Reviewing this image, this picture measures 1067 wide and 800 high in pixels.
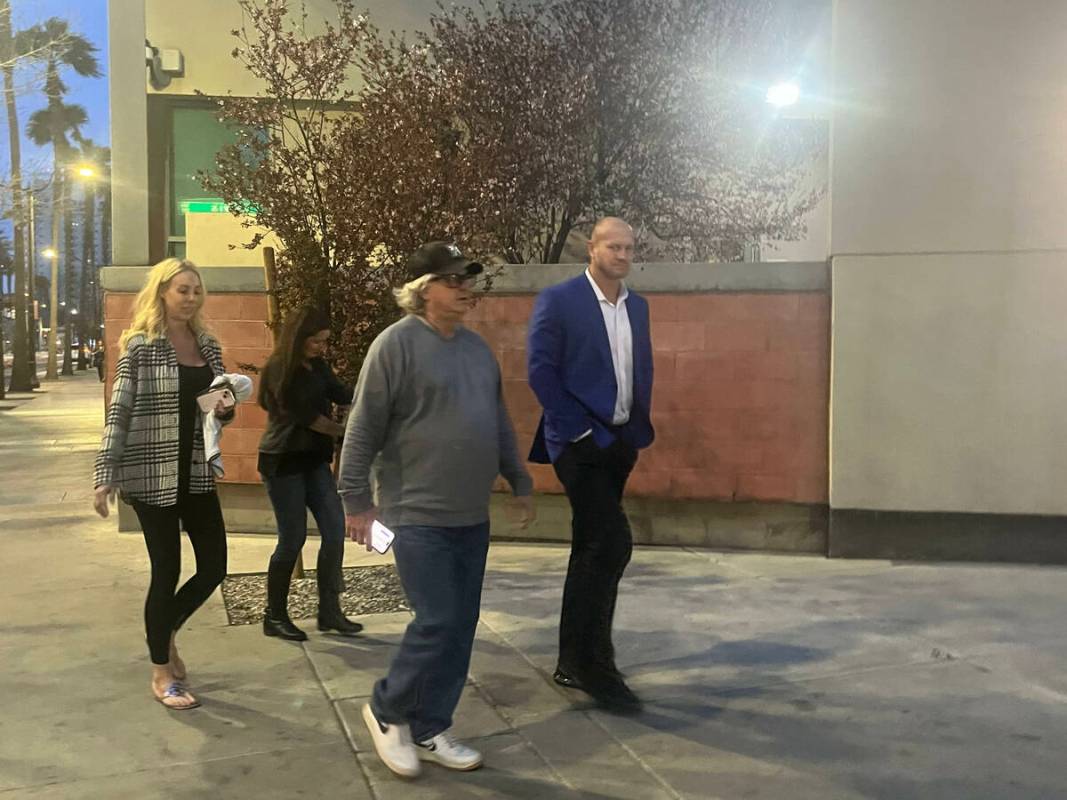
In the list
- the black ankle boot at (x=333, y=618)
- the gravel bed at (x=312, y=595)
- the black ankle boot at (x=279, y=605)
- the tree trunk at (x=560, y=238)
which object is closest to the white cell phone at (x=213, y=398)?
the black ankle boot at (x=279, y=605)

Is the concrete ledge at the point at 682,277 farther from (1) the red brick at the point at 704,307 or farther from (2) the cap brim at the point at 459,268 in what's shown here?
→ (2) the cap brim at the point at 459,268

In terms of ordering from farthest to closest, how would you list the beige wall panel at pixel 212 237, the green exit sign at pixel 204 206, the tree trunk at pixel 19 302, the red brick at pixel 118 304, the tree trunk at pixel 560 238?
the tree trunk at pixel 19 302 < the tree trunk at pixel 560 238 < the green exit sign at pixel 204 206 < the beige wall panel at pixel 212 237 < the red brick at pixel 118 304

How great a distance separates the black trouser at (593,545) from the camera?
4234 millimetres

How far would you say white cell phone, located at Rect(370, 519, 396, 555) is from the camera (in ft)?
11.1

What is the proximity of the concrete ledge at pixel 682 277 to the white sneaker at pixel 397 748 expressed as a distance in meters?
3.91

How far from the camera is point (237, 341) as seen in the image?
788 centimetres

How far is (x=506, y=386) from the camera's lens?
7648 millimetres

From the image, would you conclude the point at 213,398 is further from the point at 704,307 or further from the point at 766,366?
the point at 766,366

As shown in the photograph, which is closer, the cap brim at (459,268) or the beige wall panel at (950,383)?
the cap brim at (459,268)

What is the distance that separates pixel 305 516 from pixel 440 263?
7.31ft

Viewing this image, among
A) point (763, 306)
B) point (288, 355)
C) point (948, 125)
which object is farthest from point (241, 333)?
point (948, 125)

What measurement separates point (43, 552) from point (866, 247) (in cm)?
635

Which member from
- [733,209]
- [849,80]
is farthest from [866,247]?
[733,209]

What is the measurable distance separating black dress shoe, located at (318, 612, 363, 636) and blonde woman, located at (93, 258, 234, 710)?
1.02 metres
